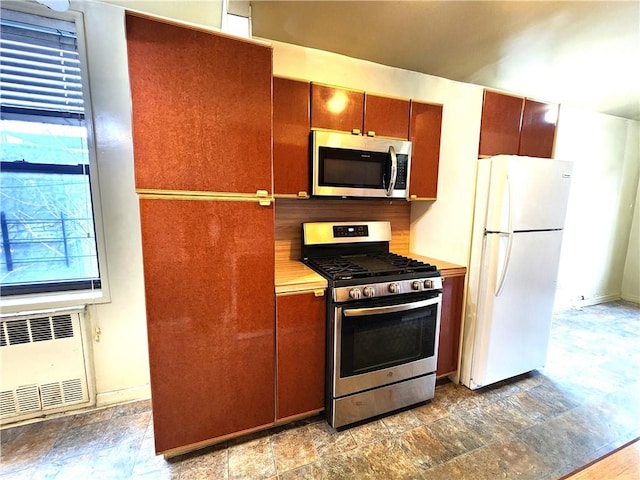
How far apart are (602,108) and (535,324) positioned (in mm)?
3080

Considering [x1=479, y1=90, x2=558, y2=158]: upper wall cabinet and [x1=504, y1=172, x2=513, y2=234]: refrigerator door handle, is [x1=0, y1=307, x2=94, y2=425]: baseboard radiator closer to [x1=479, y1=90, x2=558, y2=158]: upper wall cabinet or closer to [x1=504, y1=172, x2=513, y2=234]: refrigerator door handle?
[x1=504, y1=172, x2=513, y2=234]: refrigerator door handle

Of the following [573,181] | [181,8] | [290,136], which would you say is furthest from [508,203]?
[573,181]

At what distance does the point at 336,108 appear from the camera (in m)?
1.94

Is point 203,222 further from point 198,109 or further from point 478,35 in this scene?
point 478,35

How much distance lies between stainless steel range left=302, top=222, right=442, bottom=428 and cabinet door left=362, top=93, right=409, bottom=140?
3.16ft

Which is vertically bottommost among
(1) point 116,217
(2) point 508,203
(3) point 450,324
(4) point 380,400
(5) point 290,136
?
(4) point 380,400

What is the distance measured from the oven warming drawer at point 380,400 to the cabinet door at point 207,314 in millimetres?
487

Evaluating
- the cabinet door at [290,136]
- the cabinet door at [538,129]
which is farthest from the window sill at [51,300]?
the cabinet door at [538,129]

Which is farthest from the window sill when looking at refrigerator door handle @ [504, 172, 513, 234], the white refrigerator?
refrigerator door handle @ [504, 172, 513, 234]

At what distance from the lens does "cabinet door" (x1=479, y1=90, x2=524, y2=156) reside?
2.09 metres

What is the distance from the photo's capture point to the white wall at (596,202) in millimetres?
3547

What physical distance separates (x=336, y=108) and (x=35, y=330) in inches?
93.4

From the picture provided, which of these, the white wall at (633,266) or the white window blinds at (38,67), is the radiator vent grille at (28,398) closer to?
the white window blinds at (38,67)

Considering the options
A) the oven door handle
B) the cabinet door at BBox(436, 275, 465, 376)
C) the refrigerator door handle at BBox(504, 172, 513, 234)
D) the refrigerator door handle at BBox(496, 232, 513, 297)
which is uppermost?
the refrigerator door handle at BBox(504, 172, 513, 234)
